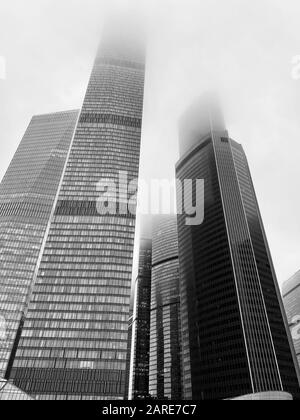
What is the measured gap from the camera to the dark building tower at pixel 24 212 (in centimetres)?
13612

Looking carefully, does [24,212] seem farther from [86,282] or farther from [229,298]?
[229,298]

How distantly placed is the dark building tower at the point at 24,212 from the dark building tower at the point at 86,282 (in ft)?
99.1

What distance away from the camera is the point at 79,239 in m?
123

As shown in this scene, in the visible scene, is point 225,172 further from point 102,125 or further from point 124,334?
point 124,334

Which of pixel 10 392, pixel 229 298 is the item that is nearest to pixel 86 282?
pixel 10 392

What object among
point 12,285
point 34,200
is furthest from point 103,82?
point 12,285

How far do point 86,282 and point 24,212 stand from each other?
214 ft

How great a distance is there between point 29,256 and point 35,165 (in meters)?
50.6

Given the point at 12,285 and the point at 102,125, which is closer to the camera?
the point at 12,285

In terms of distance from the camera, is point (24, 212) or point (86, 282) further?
point (24, 212)

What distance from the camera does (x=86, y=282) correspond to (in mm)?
113125

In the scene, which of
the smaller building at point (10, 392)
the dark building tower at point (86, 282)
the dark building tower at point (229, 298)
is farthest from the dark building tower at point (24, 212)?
the dark building tower at point (229, 298)

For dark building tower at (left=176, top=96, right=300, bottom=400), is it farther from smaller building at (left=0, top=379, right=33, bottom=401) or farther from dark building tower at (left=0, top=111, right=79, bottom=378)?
dark building tower at (left=0, top=111, right=79, bottom=378)

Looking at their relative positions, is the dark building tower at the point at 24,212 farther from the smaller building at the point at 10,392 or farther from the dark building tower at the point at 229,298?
the dark building tower at the point at 229,298
